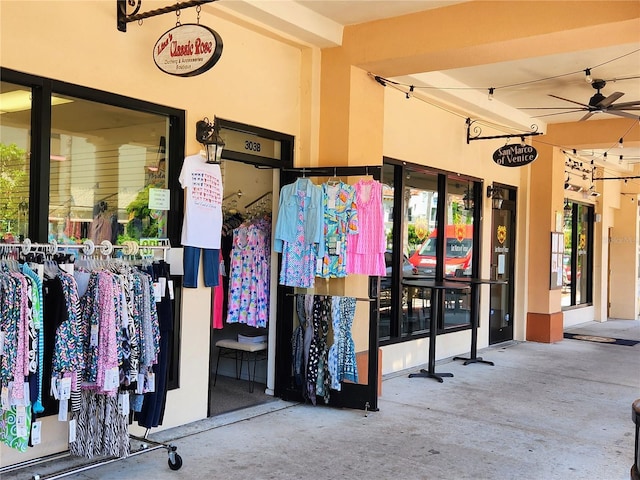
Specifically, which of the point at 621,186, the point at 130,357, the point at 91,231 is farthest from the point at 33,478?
the point at 621,186

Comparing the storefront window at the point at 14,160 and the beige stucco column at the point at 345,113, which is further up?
the beige stucco column at the point at 345,113

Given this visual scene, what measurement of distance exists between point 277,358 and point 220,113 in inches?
87.4

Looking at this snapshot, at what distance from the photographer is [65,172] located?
13.6 feet

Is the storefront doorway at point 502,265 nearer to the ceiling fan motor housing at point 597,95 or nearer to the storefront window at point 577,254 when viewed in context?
the ceiling fan motor housing at point 597,95

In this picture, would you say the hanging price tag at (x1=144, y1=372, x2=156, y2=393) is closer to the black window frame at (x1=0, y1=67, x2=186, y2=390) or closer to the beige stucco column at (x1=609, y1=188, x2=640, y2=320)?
the black window frame at (x1=0, y1=67, x2=186, y2=390)

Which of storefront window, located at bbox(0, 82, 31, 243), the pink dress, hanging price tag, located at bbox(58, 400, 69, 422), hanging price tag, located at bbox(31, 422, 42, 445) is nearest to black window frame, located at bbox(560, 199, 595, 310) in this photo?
the pink dress

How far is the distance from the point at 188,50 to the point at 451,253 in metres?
5.36

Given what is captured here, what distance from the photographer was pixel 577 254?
12992 mm

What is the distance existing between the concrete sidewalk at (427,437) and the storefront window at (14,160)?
1476mm

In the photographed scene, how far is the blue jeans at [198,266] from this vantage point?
187 inches

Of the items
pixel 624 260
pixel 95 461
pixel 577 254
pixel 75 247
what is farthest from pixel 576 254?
pixel 75 247

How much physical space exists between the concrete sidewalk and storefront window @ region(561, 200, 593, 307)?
236 inches

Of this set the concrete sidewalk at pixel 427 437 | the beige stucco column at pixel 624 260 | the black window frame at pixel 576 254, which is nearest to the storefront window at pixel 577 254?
the black window frame at pixel 576 254

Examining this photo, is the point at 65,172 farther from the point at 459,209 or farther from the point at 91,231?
the point at 459,209
